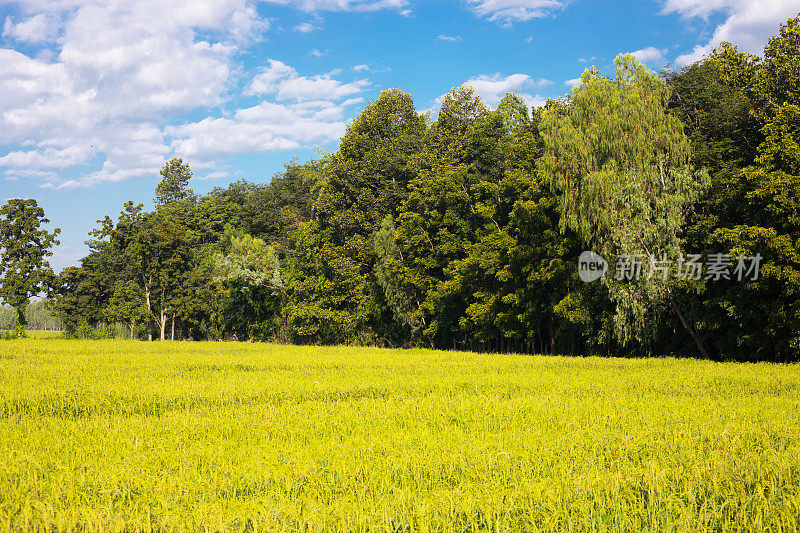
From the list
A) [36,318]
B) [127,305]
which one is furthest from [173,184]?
[36,318]

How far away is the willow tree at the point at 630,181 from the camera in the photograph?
25.3 m

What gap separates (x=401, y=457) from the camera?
7883mm

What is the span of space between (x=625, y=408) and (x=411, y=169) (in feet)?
110

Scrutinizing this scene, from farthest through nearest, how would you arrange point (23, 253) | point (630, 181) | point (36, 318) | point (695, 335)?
point (36, 318) → point (23, 253) → point (695, 335) → point (630, 181)

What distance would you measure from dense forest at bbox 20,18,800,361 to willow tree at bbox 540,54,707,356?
3.5 inches

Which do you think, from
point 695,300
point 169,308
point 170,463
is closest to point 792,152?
point 695,300

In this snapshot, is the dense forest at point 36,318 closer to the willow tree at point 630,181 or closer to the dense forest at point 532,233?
the dense forest at point 532,233

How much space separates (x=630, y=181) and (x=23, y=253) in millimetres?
53350

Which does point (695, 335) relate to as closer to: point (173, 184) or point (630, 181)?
point (630, 181)

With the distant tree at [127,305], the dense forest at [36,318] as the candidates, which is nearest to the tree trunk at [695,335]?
the distant tree at [127,305]

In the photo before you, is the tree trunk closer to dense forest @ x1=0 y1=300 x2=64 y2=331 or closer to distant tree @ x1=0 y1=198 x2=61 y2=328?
distant tree @ x1=0 y1=198 x2=61 y2=328

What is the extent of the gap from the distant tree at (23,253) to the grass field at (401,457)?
41.9 m

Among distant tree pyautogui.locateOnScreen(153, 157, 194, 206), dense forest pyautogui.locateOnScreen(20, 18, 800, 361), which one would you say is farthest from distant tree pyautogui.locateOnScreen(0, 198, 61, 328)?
distant tree pyautogui.locateOnScreen(153, 157, 194, 206)

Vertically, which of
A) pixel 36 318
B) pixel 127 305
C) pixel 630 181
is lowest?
pixel 36 318
